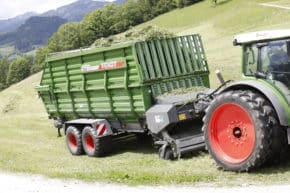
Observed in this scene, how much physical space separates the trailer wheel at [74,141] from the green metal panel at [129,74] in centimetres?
55

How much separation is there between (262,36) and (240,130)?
1.72m

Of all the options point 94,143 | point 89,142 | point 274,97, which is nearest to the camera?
point 274,97

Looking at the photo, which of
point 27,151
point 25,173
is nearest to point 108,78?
point 25,173

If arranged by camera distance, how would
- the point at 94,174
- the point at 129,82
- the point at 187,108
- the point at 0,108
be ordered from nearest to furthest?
the point at 94,174, the point at 187,108, the point at 129,82, the point at 0,108

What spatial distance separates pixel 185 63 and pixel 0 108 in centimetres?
3087

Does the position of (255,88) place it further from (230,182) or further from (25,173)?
(25,173)

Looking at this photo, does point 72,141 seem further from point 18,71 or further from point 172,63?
point 18,71

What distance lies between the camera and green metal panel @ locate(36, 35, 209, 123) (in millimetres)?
12922

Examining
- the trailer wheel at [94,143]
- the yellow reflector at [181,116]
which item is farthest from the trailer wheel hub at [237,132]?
the trailer wheel at [94,143]

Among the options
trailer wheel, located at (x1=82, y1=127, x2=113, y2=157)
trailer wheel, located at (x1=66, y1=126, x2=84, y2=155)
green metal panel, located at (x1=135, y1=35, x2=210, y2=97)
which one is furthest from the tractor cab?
trailer wheel, located at (x1=66, y1=126, x2=84, y2=155)

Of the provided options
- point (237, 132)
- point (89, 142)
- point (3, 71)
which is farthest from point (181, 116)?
point (3, 71)

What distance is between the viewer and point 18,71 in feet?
413

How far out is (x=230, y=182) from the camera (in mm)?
8828

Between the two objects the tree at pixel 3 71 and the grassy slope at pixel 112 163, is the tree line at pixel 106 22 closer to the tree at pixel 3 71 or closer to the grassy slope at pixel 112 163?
the tree at pixel 3 71
